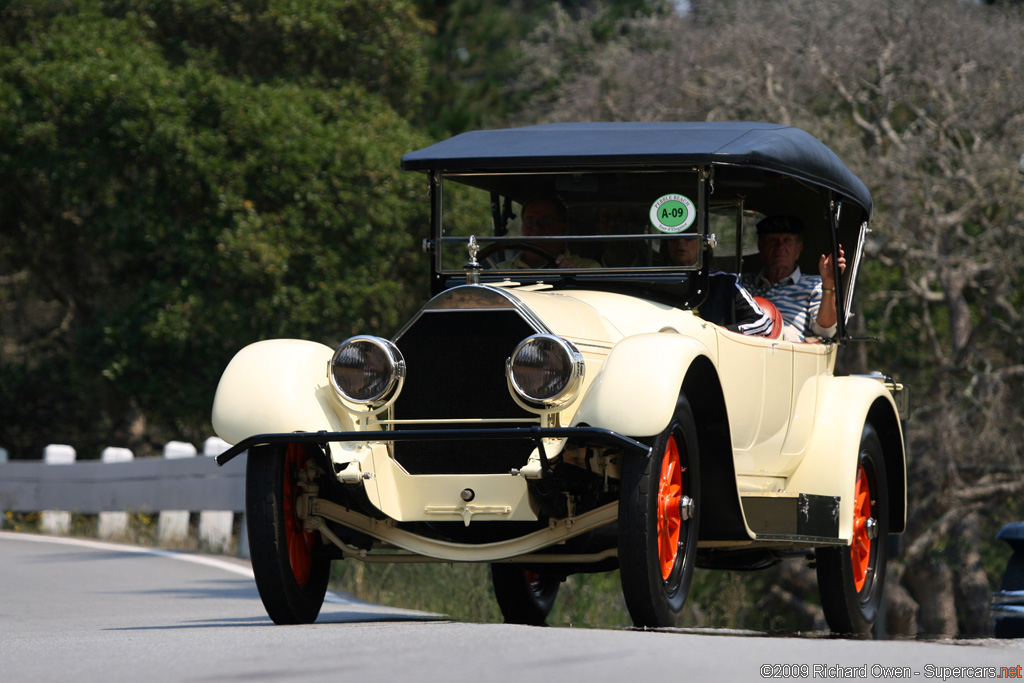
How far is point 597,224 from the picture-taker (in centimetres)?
745

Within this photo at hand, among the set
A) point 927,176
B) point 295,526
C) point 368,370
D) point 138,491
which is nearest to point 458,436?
point 368,370

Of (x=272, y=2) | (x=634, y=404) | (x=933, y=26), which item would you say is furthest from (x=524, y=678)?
(x=272, y=2)

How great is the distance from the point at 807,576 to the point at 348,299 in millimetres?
8225

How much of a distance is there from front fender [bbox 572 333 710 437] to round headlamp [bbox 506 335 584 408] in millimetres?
98

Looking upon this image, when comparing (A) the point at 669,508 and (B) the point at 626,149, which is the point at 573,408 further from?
(B) the point at 626,149

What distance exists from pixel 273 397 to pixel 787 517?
259 centimetres

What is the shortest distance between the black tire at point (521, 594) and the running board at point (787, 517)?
1629 millimetres

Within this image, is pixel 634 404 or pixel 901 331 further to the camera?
pixel 901 331

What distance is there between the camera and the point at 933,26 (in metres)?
21.4

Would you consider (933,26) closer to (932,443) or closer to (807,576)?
(932,443)

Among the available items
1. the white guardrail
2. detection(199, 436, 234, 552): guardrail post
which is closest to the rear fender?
the white guardrail

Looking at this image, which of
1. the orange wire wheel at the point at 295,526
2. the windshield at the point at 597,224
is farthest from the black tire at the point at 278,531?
the windshield at the point at 597,224

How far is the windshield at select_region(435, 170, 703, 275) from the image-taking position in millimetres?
7301

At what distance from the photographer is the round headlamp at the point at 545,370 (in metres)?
6.04
